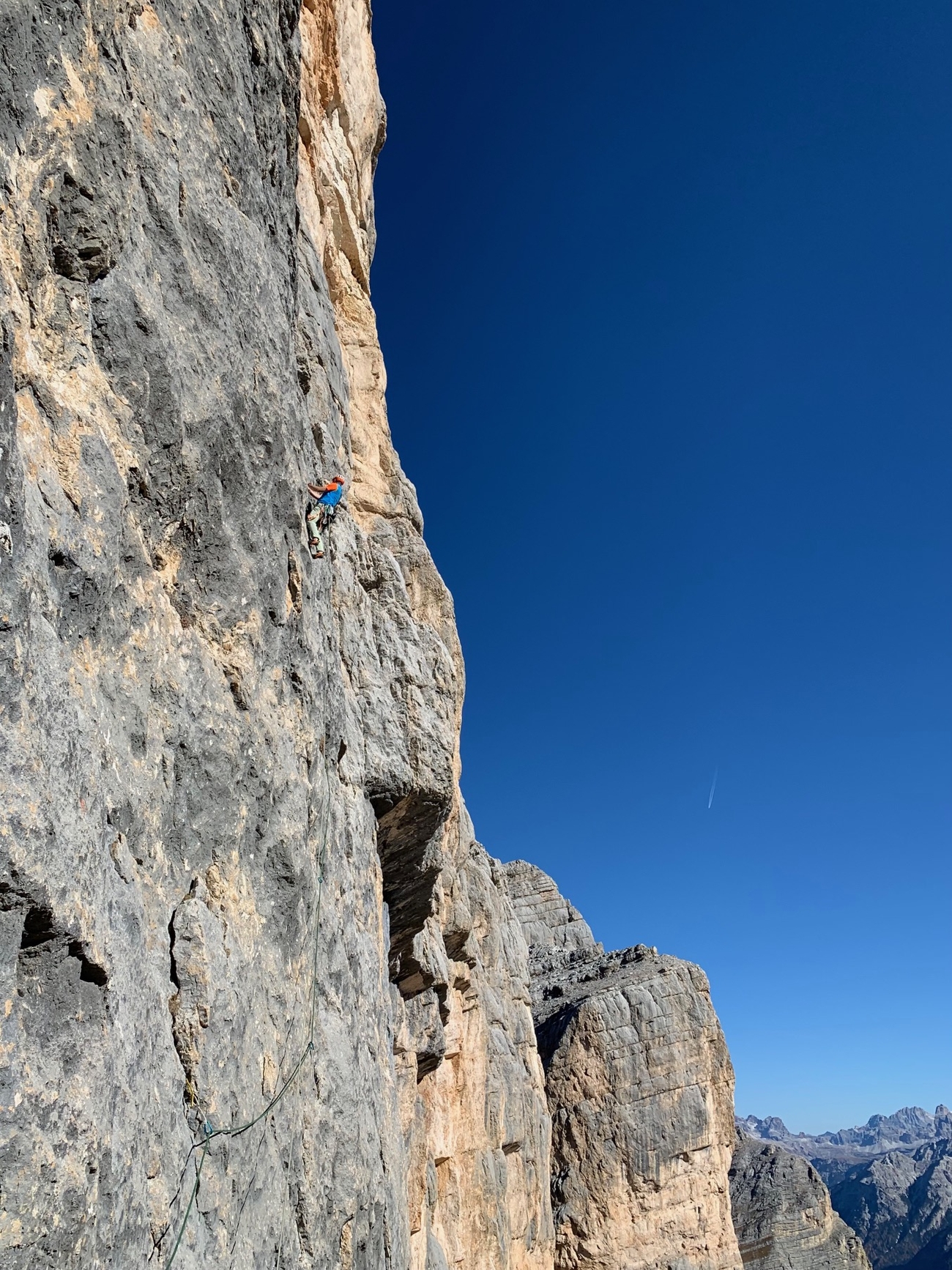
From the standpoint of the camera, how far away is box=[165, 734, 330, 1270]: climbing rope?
16.9ft

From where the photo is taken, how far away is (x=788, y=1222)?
4550 cm

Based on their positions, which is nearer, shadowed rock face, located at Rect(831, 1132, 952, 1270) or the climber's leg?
the climber's leg

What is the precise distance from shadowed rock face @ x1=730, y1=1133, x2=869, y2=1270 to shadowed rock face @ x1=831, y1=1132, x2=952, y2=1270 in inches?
3065

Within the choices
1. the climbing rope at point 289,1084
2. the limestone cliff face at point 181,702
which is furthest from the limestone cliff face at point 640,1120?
the climbing rope at point 289,1084

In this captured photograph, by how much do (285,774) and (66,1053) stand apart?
3.36 metres

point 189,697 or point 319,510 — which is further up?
point 319,510

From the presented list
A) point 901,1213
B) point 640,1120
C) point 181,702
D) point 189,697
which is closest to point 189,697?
point 189,697

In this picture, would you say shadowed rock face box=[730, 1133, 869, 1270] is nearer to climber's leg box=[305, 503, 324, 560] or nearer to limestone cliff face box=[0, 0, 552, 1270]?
limestone cliff face box=[0, 0, 552, 1270]

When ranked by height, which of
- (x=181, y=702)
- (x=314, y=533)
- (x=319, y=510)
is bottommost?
(x=181, y=702)

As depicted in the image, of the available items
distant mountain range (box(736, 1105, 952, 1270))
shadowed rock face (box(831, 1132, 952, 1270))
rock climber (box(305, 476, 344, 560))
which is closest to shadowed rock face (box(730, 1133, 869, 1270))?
rock climber (box(305, 476, 344, 560))

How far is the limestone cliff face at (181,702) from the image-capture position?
4.16m

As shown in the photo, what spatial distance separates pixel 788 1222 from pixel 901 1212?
135981 millimetres

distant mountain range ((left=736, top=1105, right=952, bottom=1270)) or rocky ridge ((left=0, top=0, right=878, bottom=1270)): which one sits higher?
rocky ridge ((left=0, top=0, right=878, bottom=1270))

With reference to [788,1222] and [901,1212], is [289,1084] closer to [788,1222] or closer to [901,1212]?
[788,1222]
